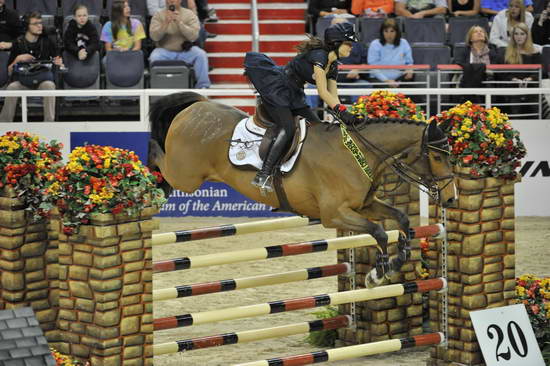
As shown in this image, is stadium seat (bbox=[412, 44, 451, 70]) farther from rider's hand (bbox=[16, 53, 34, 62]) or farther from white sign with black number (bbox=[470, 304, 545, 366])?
white sign with black number (bbox=[470, 304, 545, 366])

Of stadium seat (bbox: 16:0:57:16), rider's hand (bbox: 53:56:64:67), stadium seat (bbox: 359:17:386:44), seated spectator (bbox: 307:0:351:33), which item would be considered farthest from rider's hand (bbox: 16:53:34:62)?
stadium seat (bbox: 359:17:386:44)

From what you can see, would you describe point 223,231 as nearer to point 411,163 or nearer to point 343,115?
point 343,115

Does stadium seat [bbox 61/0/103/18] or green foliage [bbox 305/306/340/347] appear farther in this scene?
stadium seat [bbox 61/0/103/18]

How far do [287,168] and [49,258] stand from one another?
1677 millimetres

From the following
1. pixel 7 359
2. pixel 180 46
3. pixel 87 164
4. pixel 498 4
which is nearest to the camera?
pixel 7 359

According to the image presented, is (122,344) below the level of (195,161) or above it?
below

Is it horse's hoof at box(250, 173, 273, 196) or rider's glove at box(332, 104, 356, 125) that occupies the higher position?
rider's glove at box(332, 104, 356, 125)

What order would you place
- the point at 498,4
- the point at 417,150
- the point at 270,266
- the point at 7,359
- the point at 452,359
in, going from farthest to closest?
the point at 498,4
the point at 270,266
the point at 452,359
the point at 417,150
the point at 7,359

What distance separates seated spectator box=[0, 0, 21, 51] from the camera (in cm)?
1399

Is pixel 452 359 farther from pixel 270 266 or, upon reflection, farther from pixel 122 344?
pixel 270 266

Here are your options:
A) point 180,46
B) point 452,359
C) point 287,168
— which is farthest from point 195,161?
point 180,46

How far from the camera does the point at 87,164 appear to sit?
6156 millimetres

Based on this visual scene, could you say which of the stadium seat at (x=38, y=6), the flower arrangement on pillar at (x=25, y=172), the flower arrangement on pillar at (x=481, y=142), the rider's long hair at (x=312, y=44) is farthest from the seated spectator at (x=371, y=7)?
the flower arrangement on pillar at (x=25, y=172)

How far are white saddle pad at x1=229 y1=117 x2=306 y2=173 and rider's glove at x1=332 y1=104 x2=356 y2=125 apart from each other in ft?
1.01
